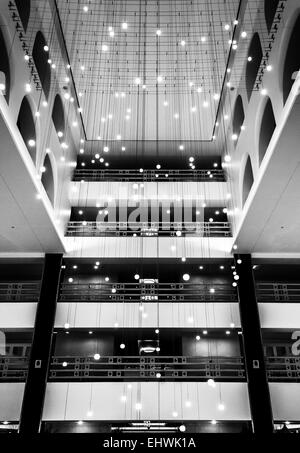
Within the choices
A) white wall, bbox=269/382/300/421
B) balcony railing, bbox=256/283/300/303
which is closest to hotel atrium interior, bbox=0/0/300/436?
white wall, bbox=269/382/300/421

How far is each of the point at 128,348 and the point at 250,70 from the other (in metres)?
8.55

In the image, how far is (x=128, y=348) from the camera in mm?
12422

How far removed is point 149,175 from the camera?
1398 cm

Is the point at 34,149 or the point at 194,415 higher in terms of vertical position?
the point at 34,149

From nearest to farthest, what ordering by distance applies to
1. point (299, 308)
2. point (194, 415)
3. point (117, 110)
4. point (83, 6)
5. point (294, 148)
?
point (294, 148), point (83, 6), point (194, 415), point (299, 308), point (117, 110)

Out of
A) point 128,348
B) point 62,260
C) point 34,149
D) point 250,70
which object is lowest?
point 128,348

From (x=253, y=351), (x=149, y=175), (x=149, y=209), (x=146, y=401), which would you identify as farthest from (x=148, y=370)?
(x=149, y=175)

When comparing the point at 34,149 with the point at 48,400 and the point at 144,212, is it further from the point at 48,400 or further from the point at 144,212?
the point at 48,400

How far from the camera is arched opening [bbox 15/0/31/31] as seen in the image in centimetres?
792

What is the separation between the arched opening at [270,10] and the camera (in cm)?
801

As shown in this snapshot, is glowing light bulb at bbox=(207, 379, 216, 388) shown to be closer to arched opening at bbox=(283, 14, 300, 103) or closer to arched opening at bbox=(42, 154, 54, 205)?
arched opening at bbox=(42, 154, 54, 205)

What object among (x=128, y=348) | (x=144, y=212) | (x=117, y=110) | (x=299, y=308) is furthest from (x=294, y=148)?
(x=128, y=348)

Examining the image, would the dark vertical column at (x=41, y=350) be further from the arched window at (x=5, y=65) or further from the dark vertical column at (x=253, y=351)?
the arched window at (x=5, y=65)

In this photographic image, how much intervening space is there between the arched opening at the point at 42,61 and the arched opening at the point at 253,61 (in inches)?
190
